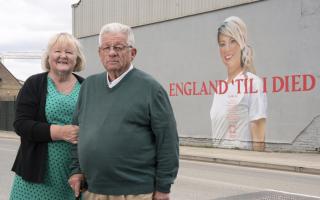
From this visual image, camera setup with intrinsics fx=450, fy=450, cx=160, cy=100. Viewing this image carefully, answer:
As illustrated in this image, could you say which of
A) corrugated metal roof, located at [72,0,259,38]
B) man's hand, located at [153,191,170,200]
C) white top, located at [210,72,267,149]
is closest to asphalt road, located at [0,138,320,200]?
white top, located at [210,72,267,149]

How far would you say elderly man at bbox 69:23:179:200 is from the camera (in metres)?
2.46

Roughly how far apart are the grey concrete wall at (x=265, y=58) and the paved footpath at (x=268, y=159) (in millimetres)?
931

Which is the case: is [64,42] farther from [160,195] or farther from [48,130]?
[160,195]

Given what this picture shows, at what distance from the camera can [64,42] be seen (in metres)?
2.89

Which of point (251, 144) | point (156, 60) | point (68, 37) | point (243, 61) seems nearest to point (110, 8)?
point (156, 60)

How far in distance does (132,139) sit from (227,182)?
284 inches

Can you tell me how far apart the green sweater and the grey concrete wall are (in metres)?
12.9

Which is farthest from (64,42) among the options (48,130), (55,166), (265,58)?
(265,58)

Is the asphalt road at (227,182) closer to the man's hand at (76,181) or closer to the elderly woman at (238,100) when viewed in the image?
the elderly woman at (238,100)

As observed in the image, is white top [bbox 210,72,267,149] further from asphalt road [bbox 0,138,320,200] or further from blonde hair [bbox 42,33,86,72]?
blonde hair [bbox 42,33,86,72]

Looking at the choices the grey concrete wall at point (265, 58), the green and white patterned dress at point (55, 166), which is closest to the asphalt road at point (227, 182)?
the grey concrete wall at point (265, 58)

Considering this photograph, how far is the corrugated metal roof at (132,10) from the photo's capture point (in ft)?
60.3

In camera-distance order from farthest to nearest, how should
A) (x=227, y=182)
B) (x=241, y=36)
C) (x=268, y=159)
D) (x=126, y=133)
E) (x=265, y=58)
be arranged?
1. (x=241, y=36)
2. (x=265, y=58)
3. (x=268, y=159)
4. (x=227, y=182)
5. (x=126, y=133)

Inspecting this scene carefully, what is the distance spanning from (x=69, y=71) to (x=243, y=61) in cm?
1421
